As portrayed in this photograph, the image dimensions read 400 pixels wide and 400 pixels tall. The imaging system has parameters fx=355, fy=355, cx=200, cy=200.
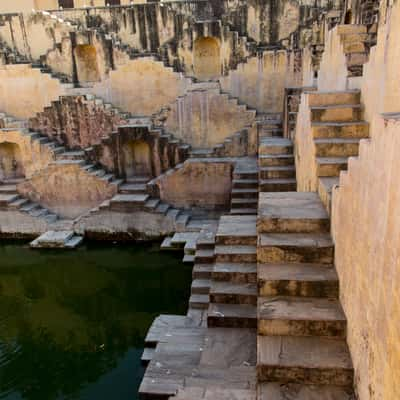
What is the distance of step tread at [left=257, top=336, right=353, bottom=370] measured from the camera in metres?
2.70

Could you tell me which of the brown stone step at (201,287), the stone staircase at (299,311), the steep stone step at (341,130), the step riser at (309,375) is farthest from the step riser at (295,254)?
the brown stone step at (201,287)

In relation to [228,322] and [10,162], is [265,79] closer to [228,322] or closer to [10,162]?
[10,162]

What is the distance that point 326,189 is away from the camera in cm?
385

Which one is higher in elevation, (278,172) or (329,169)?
(329,169)

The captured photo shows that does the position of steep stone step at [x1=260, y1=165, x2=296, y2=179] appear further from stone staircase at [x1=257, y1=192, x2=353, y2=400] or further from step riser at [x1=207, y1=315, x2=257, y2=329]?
step riser at [x1=207, y1=315, x2=257, y2=329]

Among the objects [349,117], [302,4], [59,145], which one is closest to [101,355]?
[349,117]

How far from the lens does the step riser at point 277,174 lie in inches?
263

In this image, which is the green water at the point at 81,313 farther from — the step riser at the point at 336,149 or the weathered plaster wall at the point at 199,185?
the step riser at the point at 336,149

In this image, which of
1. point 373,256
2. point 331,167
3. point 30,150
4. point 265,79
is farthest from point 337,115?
point 30,150

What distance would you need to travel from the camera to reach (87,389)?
550 centimetres

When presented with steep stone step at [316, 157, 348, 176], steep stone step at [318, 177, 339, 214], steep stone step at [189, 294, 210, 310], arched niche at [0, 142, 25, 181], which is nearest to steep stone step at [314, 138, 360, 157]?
steep stone step at [316, 157, 348, 176]

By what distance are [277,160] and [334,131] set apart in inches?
94.1

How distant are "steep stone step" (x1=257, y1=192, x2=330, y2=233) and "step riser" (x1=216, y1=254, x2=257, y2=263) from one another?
0.80 metres

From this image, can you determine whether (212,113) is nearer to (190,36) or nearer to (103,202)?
(103,202)
